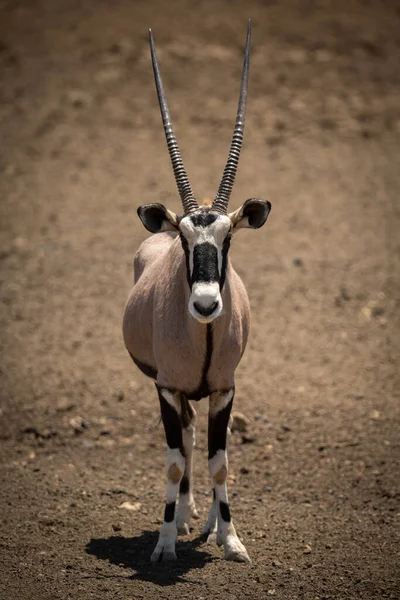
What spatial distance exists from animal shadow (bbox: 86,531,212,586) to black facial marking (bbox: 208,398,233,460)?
0.81 metres

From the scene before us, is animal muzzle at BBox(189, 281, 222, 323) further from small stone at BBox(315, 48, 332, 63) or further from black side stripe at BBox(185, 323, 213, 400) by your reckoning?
small stone at BBox(315, 48, 332, 63)

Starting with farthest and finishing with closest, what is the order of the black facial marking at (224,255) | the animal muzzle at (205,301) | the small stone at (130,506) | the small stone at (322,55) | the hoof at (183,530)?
the small stone at (322,55) → the small stone at (130,506) → the hoof at (183,530) → the black facial marking at (224,255) → the animal muzzle at (205,301)

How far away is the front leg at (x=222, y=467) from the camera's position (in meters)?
6.76

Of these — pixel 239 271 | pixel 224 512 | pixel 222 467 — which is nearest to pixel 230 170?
pixel 222 467

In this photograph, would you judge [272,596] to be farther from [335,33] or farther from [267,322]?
[335,33]

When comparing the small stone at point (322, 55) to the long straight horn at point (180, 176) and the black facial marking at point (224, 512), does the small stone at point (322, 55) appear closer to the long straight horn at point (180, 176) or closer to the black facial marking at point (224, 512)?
the long straight horn at point (180, 176)

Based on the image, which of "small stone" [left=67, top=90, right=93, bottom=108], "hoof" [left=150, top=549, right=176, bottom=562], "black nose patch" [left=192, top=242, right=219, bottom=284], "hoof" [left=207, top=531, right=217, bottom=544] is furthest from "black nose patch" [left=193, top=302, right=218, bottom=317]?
"small stone" [left=67, top=90, right=93, bottom=108]

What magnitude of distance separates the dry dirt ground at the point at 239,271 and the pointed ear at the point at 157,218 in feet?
8.54

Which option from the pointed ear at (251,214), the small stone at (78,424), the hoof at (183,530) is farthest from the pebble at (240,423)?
the pointed ear at (251,214)

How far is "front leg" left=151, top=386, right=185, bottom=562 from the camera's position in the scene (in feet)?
22.1

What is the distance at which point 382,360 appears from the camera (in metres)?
11.5

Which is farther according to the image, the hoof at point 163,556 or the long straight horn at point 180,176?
the hoof at point 163,556

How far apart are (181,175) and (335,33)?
16.9 m

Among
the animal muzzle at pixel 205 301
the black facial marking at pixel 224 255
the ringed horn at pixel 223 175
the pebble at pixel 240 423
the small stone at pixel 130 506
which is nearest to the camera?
the animal muzzle at pixel 205 301
